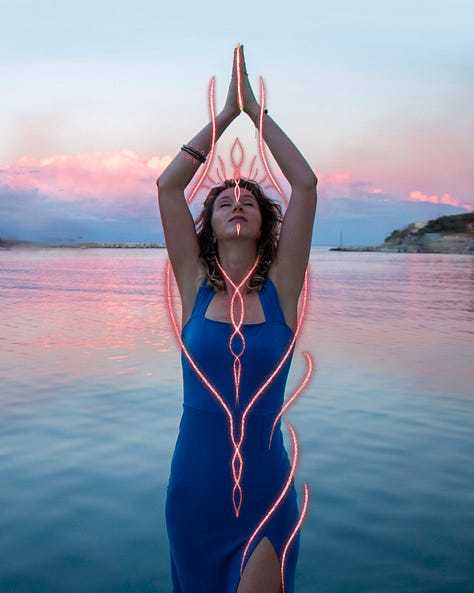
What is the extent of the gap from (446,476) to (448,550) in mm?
1262

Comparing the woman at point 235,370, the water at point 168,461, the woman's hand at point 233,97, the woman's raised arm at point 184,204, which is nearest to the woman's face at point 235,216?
the woman at point 235,370

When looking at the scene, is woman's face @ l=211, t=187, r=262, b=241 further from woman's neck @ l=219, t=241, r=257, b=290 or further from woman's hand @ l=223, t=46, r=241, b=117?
woman's hand @ l=223, t=46, r=241, b=117

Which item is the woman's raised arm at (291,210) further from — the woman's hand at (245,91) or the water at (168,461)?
the water at (168,461)

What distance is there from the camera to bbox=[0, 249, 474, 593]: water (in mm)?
4137

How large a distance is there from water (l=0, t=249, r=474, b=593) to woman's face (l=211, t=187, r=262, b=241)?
2.36 m

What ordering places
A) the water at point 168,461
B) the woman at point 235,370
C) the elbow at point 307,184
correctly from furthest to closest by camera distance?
the water at point 168,461, the elbow at point 307,184, the woman at point 235,370

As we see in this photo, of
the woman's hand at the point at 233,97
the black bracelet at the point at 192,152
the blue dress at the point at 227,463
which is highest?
the woman's hand at the point at 233,97

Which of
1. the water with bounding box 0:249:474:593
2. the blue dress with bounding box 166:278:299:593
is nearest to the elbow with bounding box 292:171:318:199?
the blue dress with bounding box 166:278:299:593

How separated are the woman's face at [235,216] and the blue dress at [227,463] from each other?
0.35 metres

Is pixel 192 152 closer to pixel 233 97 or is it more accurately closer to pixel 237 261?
pixel 233 97

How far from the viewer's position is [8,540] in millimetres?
4320

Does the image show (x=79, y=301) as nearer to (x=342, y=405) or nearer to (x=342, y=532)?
(x=342, y=405)

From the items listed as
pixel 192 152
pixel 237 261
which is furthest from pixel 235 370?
pixel 192 152

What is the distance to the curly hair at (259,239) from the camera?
2648mm
